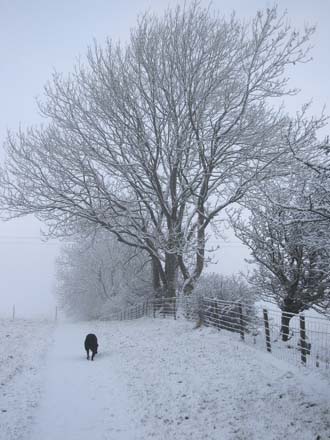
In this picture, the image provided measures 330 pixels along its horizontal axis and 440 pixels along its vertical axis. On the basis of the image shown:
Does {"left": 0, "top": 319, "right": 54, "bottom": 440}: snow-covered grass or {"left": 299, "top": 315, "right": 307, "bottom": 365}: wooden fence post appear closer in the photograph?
{"left": 0, "top": 319, "right": 54, "bottom": 440}: snow-covered grass

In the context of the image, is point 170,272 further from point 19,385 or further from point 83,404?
point 83,404

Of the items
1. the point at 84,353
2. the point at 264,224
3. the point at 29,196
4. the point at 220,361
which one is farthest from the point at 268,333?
the point at 29,196

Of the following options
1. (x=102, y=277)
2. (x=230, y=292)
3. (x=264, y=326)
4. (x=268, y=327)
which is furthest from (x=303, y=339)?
(x=102, y=277)

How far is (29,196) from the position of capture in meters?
18.5

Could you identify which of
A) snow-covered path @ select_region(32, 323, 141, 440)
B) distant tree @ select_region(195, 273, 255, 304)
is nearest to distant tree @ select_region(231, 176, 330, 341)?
distant tree @ select_region(195, 273, 255, 304)

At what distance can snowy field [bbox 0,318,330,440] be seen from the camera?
605 cm

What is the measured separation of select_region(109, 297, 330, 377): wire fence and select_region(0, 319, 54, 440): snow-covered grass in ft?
19.0

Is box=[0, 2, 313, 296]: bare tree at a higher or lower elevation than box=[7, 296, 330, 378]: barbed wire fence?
higher

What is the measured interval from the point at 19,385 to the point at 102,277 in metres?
32.3

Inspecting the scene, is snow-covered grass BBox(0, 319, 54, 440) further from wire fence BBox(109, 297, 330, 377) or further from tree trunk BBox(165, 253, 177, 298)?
tree trunk BBox(165, 253, 177, 298)

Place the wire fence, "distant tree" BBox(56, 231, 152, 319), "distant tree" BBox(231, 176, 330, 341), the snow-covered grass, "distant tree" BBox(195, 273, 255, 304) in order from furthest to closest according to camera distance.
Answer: "distant tree" BBox(56, 231, 152, 319), "distant tree" BBox(195, 273, 255, 304), "distant tree" BBox(231, 176, 330, 341), the wire fence, the snow-covered grass

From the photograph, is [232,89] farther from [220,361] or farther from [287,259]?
[220,361]

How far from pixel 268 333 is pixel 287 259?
16.7 ft

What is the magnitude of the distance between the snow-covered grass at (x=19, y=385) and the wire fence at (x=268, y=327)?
19.0 feet
